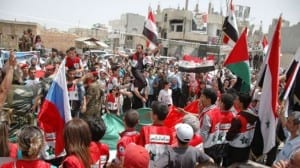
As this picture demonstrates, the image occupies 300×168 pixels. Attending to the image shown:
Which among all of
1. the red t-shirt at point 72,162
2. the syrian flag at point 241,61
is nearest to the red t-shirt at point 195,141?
the red t-shirt at point 72,162

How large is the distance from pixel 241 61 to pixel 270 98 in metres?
2.10

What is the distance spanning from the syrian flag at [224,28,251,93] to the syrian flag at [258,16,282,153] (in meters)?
1.62

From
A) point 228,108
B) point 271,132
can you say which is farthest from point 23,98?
point 271,132

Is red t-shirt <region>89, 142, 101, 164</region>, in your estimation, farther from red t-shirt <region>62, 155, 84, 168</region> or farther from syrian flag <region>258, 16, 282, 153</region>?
syrian flag <region>258, 16, 282, 153</region>

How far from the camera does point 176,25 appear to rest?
74.9 meters

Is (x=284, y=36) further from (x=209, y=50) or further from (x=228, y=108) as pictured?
(x=228, y=108)

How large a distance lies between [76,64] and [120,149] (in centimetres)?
628

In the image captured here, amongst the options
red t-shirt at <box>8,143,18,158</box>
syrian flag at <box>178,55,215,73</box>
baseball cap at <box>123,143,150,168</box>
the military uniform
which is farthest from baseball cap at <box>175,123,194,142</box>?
syrian flag at <box>178,55,215,73</box>

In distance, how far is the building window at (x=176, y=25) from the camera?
243ft

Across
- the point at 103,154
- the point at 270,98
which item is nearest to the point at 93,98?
the point at 270,98

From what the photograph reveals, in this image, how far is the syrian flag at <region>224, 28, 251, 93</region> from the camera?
279 inches

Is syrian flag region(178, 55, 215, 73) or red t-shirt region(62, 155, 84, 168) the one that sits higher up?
syrian flag region(178, 55, 215, 73)

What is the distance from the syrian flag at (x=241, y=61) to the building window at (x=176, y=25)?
67280 millimetres

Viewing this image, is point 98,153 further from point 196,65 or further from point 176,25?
point 176,25
